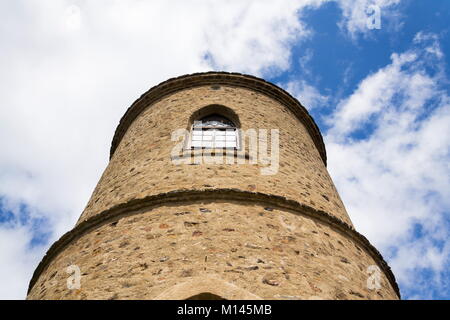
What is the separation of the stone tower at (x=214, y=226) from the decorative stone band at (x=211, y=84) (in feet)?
3.86

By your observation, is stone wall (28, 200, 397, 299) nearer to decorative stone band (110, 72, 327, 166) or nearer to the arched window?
the arched window

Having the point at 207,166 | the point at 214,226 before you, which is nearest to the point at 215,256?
the point at 214,226

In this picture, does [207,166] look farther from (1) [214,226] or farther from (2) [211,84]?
(2) [211,84]

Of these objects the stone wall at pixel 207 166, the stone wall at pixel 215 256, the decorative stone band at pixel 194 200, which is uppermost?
the stone wall at pixel 207 166

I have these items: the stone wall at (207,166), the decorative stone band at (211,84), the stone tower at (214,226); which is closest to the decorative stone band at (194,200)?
the stone tower at (214,226)

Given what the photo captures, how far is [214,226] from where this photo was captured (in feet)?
24.1

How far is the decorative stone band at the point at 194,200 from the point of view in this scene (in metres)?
7.97

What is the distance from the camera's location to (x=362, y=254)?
8.13 meters

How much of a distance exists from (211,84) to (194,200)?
4.91m

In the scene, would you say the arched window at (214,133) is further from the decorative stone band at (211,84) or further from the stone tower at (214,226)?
the decorative stone band at (211,84)
